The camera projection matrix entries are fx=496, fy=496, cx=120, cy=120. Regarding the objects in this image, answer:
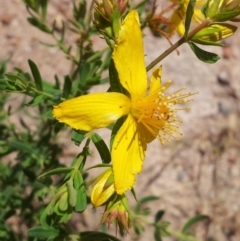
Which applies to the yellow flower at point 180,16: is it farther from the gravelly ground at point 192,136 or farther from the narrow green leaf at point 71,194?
the gravelly ground at point 192,136

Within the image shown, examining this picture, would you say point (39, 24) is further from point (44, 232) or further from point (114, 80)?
point (44, 232)

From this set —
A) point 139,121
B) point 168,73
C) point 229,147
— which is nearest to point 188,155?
point 229,147

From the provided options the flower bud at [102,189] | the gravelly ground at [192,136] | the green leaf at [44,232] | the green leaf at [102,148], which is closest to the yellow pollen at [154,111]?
the green leaf at [102,148]

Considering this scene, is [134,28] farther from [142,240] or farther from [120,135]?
[142,240]

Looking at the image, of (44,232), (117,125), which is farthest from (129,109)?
(44,232)

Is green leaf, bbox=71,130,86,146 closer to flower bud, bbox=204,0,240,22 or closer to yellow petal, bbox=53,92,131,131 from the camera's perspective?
yellow petal, bbox=53,92,131,131

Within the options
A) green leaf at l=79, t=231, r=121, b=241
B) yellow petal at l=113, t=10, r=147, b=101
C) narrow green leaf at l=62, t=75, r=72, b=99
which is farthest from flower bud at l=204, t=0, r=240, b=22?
green leaf at l=79, t=231, r=121, b=241
